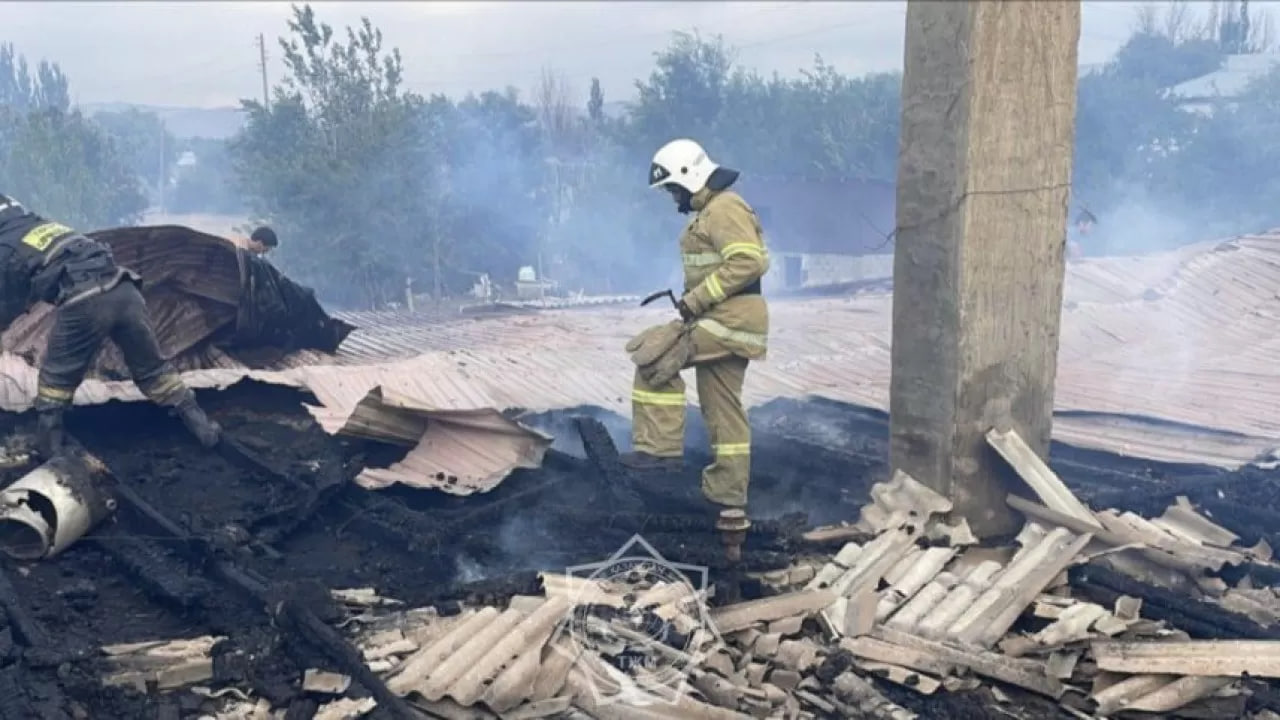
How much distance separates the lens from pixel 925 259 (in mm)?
5742

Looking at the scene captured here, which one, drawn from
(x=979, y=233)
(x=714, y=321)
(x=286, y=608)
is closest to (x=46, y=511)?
(x=286, y=608)

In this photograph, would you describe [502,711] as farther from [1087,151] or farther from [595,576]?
[1087,151]

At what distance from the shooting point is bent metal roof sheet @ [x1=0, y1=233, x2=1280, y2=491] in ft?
25.7

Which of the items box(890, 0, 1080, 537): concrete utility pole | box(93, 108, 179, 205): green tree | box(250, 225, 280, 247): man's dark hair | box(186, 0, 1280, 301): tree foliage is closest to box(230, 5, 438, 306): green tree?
box(186, 0, 1280, 301): tree foliage

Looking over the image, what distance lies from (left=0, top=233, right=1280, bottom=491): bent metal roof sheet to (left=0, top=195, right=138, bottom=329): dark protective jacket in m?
0.83

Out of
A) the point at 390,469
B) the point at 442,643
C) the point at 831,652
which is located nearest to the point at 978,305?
the point at 831,652

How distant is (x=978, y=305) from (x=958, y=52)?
114 centimetres

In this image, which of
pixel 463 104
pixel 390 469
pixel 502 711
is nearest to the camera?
pixel 502 711

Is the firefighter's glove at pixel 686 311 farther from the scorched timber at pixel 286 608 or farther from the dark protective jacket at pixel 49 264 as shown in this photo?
the dark protective jacket at pixel 49 264

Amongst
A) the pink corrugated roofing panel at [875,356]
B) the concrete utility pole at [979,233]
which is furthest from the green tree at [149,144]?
the concrete utility pole at [979,233]

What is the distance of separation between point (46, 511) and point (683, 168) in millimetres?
3542

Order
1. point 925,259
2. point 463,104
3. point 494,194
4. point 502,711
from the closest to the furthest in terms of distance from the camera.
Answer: point 502,711 → point 925,259 → point 494,194 → point 463,104

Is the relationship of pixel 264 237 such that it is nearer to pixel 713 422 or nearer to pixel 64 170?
pixel 713 422

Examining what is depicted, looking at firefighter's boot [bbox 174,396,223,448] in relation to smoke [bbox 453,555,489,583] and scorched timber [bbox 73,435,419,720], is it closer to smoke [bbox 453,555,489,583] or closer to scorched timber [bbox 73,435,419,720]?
scorched timber [bbox 73,435,419,720]
